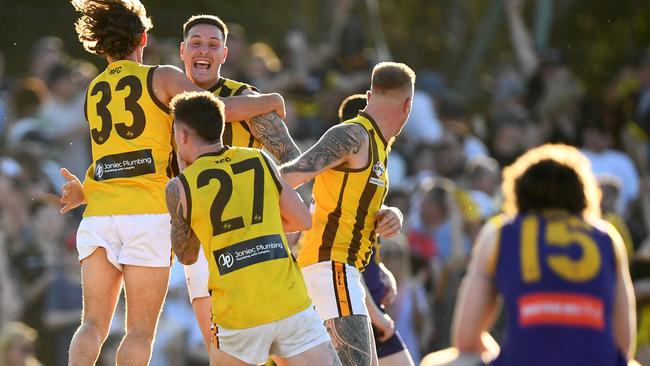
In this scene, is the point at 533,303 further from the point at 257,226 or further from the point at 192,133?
the point at 192,133

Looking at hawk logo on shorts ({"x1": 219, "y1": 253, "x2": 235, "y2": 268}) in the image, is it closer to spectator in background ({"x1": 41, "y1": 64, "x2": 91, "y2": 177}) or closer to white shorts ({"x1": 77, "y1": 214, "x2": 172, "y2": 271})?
white shorts ({"x1": 77, "y1": 214, "x2": 172, "y2": 271})

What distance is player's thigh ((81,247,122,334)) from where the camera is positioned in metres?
8.27

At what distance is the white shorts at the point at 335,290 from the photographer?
847 cm

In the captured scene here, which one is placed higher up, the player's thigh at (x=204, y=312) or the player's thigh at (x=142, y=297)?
the player's thigh at (x=142, y=297)

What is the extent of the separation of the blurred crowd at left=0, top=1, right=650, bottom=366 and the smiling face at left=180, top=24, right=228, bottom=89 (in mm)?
4376

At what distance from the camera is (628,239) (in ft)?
A: 47.5

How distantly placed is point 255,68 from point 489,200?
3.12 metres

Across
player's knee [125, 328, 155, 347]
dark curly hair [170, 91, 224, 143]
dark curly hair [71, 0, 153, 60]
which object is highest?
dark curly hair [71, 0, 153, 60]

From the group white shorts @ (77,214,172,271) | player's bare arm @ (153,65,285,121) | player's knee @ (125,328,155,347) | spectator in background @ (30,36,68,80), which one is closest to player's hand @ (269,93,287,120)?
player's bare arm @ (153,65,285,121)

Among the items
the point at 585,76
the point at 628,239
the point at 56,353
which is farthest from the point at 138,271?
the point at 585,76

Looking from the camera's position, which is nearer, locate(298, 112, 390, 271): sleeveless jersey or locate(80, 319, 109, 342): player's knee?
locate(80, 319, 109, 342): player's knee

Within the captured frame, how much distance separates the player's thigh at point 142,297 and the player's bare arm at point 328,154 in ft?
3.37

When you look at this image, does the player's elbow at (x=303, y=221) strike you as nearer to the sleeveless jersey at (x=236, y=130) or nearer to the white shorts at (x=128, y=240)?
the white shorts at (x=128, y=240)

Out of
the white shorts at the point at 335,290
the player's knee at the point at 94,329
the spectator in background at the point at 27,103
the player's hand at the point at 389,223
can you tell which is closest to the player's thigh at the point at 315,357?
the white shorts at the point at 335,290
